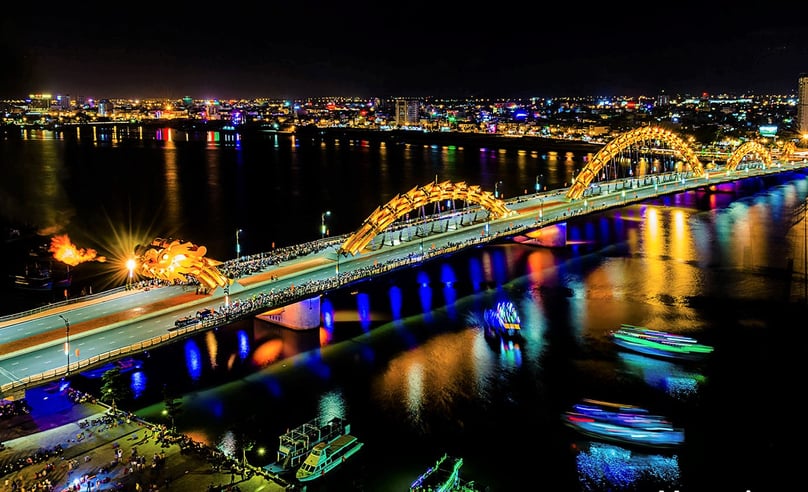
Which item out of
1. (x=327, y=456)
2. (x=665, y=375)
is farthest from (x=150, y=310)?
(x=665, y=375)

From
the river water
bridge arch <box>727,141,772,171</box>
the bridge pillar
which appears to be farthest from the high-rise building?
the bridge pillar

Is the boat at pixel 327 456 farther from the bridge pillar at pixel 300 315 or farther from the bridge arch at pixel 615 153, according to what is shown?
the bridge arch at pixel 615 153

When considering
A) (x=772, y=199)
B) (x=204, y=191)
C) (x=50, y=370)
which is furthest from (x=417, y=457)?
(x=772, y=199)

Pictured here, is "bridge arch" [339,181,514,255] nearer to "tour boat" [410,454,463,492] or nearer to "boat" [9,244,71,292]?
"tour boat" [410,454,463,492]

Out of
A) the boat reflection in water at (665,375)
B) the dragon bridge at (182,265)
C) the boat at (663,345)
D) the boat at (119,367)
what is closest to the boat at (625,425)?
the boat reflection in water at (665,375)

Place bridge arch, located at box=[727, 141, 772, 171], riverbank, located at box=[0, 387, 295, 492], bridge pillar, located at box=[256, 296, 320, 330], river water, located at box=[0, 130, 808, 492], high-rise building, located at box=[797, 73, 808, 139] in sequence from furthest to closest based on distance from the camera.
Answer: high-rise building, located at box=[797, 73, 808, 139]
bridge arch, located at box=[727, 141, 772, 171]
bridge pillar, located at box=[256, 296, 320, 330]
river water, located at box=[0, 130, 808, 492]
riverbank, located at box=[0, 387, 295, 492]

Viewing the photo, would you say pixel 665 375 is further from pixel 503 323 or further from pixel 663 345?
pixel 503 323

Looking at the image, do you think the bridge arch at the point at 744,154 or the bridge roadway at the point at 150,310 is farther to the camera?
the bridge arch at the point at 744,154
